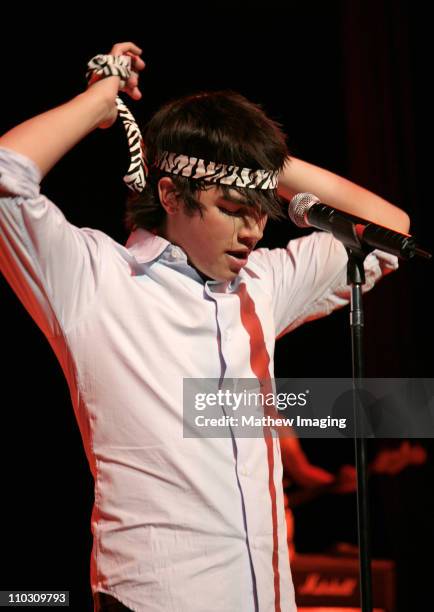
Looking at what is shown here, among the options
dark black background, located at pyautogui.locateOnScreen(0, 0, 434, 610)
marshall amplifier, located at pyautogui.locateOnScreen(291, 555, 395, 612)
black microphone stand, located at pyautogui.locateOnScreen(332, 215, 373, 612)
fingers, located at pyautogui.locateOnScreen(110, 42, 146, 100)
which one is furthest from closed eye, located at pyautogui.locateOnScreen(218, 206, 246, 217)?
marshall amplifier, located at pyautogui.locateOnScreen(291, 555, 395, 612)

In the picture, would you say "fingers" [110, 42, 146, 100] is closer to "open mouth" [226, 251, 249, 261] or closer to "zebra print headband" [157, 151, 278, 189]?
"zebra print headband" [157, 151, 278, 189]

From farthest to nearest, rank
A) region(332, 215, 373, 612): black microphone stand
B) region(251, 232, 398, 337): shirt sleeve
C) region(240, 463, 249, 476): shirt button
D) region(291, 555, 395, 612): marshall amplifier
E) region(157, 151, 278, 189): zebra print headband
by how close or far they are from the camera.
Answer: region(291, 555, 395, 612): marshall amplifier < region(251, 232, 398, 337): shirt sleeve < region(157, 151, 278, 189): zebra print headband < region(240, 463, 249, 476): shirt button < region(332, 215, 373, 612): black microphone stand

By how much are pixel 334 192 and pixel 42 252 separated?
88 centimetres

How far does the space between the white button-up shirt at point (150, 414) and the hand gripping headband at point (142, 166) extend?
0.16m

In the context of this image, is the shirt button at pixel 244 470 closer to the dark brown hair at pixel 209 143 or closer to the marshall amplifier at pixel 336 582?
the dark brown hair at pixel 209 143

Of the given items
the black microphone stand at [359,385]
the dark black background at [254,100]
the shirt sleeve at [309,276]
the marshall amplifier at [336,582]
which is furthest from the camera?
the marshall amplifier at [336,582]

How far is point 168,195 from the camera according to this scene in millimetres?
1801

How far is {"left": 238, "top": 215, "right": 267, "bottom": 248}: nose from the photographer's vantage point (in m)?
1.74

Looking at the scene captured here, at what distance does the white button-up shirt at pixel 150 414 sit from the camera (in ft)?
4.90

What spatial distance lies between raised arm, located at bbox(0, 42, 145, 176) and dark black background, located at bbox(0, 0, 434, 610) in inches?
52.9

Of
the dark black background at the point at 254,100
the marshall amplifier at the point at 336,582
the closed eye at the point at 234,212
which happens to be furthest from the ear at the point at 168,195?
the marshall amplifier at the point at 336,582

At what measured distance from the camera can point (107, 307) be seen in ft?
5.33

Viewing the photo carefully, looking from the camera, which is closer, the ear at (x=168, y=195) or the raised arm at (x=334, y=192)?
the ear at (x=168, y=195)

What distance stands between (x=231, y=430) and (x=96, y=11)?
2072 mm
